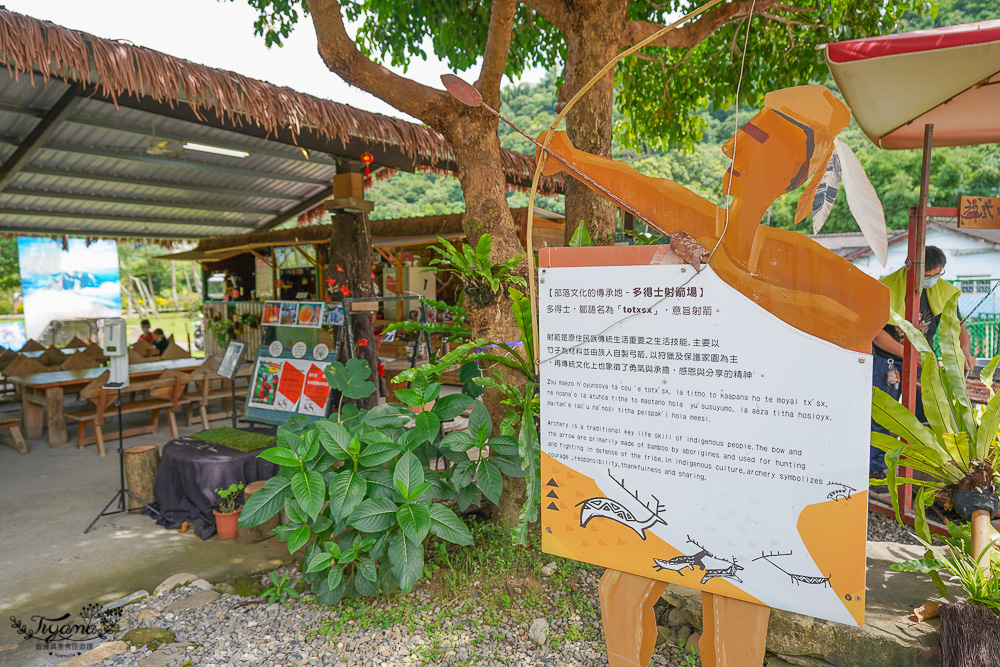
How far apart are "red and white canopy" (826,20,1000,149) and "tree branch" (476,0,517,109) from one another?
150 cm

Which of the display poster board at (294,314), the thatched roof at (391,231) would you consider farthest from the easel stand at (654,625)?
the thatched roof at (391,231)

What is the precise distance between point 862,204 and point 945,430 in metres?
1.30

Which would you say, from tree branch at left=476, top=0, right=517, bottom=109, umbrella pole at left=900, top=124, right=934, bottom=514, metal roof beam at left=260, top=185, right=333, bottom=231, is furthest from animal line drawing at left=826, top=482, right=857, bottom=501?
metal roof beam at left=260, top=185, right=333, bottom=231

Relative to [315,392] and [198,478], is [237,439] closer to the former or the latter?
[198,478]

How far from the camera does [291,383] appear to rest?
441cm

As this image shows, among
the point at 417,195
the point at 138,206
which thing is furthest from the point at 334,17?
the point at 417,195

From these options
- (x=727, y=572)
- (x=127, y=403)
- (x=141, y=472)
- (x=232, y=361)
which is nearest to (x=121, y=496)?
(x=141, y=472)

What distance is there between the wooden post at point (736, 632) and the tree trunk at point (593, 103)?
2.08 metres

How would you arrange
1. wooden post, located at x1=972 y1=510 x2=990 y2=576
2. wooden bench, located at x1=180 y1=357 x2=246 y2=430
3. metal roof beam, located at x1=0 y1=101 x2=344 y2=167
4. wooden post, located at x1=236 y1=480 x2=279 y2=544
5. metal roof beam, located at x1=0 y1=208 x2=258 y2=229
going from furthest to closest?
metal roof beam, located at x1=0 y1=208 x2=258 y2=229
wooden bench, located at x1=180 y1=357 x2=246 y2=430
metal roof beam, located at x1=0 y1=101 x2=344 y2=167
wooden post, located at x1=236 y1=480 x2=279 y2=544
wooden post, located at x1=972 y1=510 x2=990 y2=576

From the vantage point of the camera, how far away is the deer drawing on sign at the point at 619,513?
157cm

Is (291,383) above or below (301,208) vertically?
below

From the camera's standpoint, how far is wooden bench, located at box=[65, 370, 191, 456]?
5.25 meters

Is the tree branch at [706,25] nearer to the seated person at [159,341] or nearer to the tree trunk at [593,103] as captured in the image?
the tree trunk at [593,103]

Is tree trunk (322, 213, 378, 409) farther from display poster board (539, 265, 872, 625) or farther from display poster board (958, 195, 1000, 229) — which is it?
display poster board (958, 195, 1000, 229)
